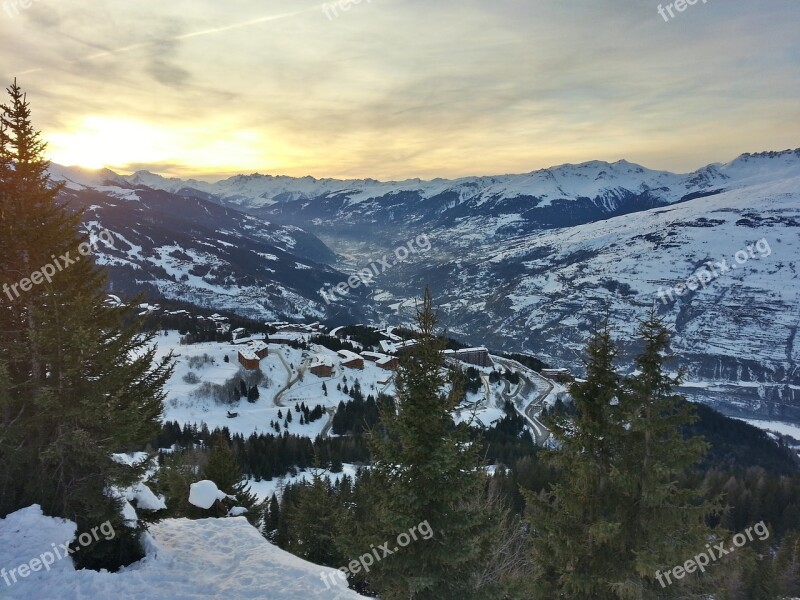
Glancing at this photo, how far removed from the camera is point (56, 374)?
46.6 feet

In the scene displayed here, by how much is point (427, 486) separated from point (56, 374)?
11.9m

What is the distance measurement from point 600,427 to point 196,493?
1932cm

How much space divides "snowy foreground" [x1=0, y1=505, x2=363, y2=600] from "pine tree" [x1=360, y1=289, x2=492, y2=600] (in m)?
3.67

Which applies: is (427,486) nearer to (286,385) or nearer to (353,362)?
Result: (286,385)

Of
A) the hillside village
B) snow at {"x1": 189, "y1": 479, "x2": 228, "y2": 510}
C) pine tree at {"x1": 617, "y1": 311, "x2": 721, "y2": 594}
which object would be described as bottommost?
the hillside village

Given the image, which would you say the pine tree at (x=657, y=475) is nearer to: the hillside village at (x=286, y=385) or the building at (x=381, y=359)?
the hillside village at (x=286, y=385)

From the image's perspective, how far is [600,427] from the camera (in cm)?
1364

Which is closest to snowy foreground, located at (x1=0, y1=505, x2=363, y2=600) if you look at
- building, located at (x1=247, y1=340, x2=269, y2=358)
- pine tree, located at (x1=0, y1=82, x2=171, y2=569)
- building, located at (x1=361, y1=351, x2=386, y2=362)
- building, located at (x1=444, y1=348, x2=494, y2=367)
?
pine tree, located at (x1=0, y1=82, x2=171, y2=569)

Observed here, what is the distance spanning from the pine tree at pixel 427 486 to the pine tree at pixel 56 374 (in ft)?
26.6

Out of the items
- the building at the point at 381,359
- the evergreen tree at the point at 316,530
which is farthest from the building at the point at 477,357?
the evergreen tree at the point at 316,530

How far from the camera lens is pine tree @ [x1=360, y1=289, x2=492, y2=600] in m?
12.4

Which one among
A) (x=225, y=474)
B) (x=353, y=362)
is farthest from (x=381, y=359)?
Answer: (x=225, y=474)

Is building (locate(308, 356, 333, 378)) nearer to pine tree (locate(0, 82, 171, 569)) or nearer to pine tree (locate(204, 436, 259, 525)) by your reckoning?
pine tree (locate(204, 436, 259, 525))

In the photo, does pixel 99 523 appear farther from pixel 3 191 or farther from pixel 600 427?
pixel 600 427
